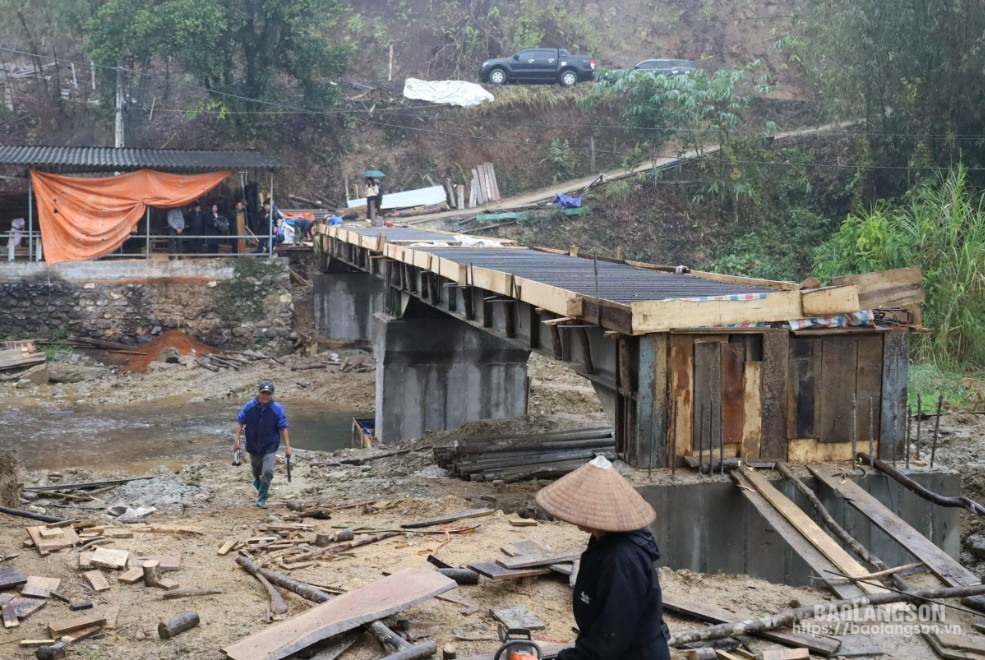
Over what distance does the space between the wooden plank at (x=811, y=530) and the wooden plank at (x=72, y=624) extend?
222 inches

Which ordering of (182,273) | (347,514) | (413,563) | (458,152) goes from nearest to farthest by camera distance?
(413,563)
(347,514)
(182,273)
(458,152)

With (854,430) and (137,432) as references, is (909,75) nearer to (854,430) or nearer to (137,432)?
(854,430)

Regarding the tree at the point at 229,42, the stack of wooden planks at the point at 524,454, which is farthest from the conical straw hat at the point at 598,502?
the tree at the point at 229,42

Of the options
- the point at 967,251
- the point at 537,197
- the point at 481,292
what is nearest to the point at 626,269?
the point at 481,292

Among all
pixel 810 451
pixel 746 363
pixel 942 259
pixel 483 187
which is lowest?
pixel 810 451

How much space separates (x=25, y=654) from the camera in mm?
6203

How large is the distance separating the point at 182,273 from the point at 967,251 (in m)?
20.2

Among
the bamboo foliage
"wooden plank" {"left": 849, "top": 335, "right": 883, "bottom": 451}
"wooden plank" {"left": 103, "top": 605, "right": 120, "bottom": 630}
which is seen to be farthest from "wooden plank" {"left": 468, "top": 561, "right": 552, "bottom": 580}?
the bamboo foliage

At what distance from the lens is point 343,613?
6.45m

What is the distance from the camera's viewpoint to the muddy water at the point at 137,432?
18.2 meters

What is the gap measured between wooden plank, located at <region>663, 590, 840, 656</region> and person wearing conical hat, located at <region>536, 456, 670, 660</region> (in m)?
2.11

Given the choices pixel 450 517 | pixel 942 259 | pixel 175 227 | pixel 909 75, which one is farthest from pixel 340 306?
pixel 450 517

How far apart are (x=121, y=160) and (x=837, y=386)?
2225cm

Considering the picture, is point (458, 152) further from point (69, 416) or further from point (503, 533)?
point (503, 533)
